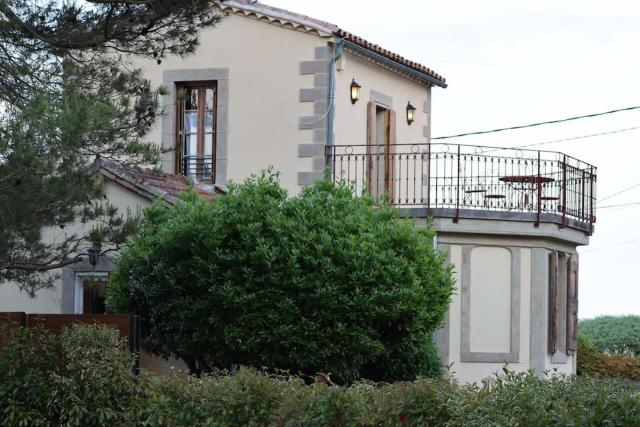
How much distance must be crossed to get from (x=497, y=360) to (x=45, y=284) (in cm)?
966

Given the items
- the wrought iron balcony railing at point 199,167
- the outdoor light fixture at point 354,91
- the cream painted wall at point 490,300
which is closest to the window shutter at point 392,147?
the outdoor light fixture at point 354,91

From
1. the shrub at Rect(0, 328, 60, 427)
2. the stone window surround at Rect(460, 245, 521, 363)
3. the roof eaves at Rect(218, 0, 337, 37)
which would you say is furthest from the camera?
the stone window surround at Rect(460, 245, 521, 363)

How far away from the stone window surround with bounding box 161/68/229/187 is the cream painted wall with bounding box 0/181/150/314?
130 inches

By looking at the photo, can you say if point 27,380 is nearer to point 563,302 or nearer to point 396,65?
point 396,65

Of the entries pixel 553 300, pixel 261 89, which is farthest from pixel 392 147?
pixel 553 300

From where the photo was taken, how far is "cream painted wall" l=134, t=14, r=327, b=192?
2069 centimetres

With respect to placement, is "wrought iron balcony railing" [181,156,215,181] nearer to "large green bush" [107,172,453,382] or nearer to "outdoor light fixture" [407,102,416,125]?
"outdoor light fixture" [407,102,416,125]

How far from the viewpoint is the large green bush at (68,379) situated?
12.1 metres

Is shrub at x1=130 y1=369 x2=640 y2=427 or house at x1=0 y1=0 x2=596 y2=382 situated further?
house at x1=0 y1=0 x2=596 y2=382

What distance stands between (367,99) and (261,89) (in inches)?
84.3

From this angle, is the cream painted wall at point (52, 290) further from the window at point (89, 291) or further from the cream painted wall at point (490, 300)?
the cream painted wall at point (490, 300)

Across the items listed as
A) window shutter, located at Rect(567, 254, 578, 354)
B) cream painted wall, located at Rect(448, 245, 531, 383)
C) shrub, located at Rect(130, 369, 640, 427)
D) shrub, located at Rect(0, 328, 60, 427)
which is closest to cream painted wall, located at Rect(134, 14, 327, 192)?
cream painted wall, located at Rect(448, 245, 531, 383)

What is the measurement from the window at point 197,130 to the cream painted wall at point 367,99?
234cm

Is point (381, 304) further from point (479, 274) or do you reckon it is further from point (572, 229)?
point (572, 229)
